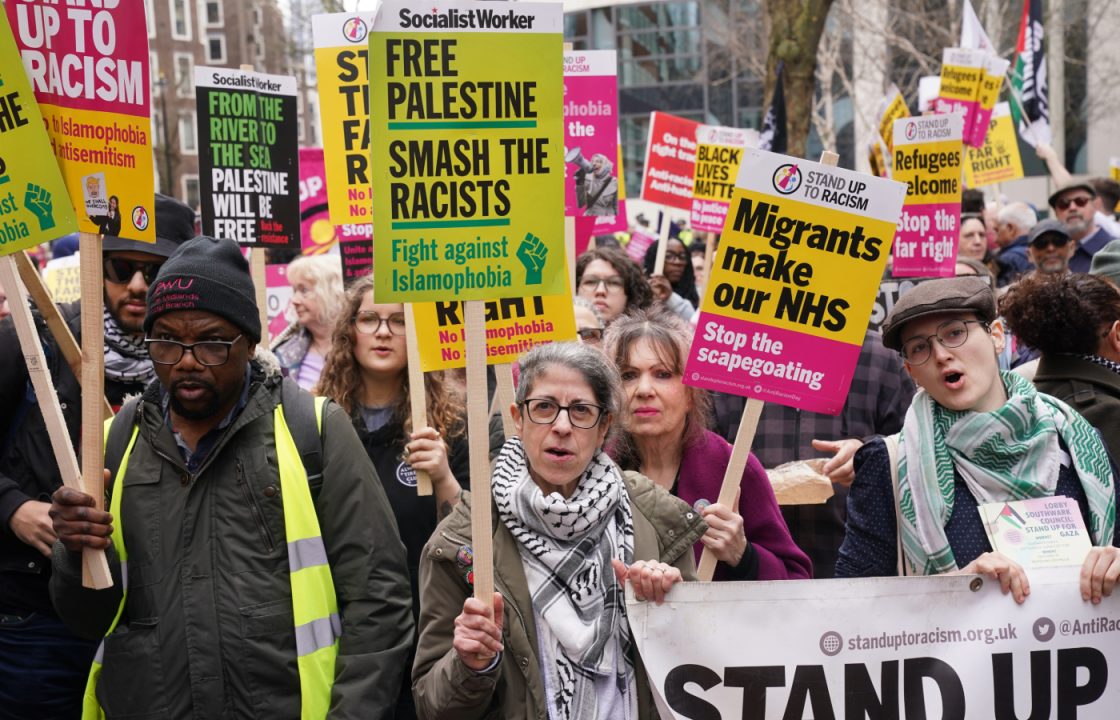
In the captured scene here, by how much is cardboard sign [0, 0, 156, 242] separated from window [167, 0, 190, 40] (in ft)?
241

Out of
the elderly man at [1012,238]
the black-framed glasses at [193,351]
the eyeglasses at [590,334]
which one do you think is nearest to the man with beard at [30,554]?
the black-framed glasses at [193,351]

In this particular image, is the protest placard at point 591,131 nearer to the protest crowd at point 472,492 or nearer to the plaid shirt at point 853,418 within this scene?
the plaid shirt at point 853,418

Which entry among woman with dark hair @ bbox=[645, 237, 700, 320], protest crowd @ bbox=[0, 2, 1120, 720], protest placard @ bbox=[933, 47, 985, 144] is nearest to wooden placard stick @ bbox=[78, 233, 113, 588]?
protest crowd @ bbox=[0, 2, 1120, 720]

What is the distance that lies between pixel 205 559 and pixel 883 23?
1119 inches

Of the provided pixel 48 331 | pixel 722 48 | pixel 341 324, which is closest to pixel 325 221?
pixel 341 324

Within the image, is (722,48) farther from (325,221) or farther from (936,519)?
(936,519)

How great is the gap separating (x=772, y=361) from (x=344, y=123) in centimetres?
251

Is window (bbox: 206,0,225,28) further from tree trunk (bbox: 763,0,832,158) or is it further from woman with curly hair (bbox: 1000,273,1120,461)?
woman with curly hair (bbox: 1000,273,1120,461)

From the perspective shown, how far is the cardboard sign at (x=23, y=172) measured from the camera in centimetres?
353

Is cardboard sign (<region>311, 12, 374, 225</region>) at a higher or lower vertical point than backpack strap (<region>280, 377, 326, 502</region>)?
higher

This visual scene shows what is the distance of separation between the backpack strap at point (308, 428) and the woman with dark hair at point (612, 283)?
13.2 feet

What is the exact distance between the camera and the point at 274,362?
3729 mm

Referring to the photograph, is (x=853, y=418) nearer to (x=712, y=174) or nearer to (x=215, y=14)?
(x=712, y=174)

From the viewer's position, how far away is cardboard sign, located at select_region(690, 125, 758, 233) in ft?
31.0
